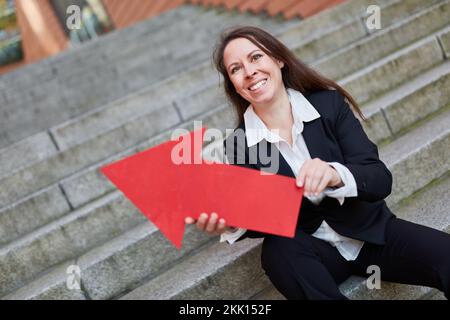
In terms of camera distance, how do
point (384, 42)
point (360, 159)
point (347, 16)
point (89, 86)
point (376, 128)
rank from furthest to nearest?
point (89, 86)
point (347, 16)
point (384, 42)
point (376, 128)
point (360, 159)

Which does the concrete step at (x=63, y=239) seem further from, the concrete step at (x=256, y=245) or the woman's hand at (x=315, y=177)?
the woman's hand at (x=315, y=177)

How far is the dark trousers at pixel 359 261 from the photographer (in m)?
1.42

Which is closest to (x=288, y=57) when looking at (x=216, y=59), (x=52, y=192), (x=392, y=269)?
(x=216, y=59)

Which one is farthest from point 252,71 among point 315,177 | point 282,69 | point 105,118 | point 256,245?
point 105,118

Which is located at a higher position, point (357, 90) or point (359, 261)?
point (357, 90)

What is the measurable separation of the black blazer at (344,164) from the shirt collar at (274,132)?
0.02 m

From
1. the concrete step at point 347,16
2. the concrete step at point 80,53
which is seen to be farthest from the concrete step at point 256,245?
the concrete step at point 80,53

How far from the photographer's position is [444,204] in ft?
6.65

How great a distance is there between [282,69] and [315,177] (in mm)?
538

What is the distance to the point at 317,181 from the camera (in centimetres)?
139

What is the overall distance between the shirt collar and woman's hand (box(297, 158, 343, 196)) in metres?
0.24
